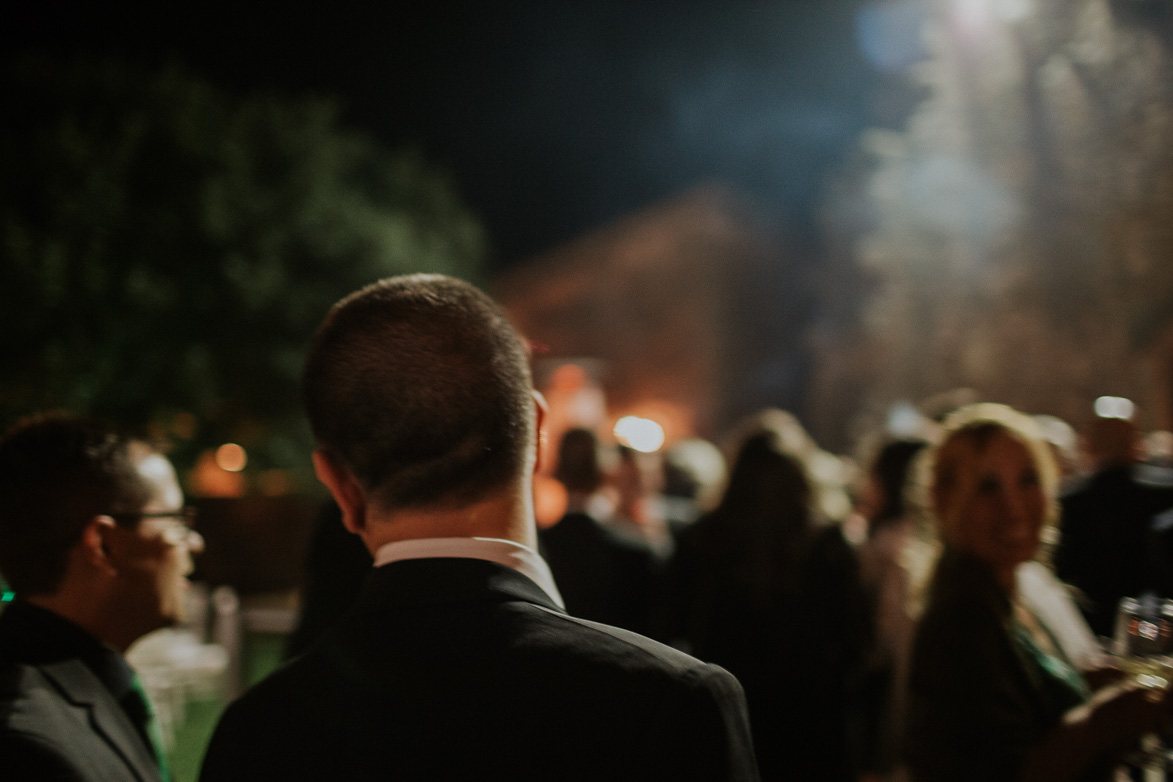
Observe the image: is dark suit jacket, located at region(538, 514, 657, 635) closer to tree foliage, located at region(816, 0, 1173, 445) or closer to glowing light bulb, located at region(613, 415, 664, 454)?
tree foliage, located at region(816, 0, 1173, 445)

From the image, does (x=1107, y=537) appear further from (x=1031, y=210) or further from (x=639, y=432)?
(x=639, y=432)

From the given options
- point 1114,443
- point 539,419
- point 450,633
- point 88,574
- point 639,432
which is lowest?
point 639,432

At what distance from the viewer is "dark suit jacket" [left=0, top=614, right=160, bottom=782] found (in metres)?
1.55

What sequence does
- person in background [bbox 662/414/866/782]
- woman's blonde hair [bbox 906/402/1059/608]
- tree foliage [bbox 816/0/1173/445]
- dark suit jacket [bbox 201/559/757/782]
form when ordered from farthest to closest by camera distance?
tree foliage [bbox 816/0/1173/445]
person in background [bbox 662/414/866/782]
woman's blonde hair [bbox 906/402/1059/608]
dark suit jacket [bbox 201/559/757/782]

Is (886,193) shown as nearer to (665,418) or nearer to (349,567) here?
(665,418)

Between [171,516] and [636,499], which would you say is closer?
[171,516]

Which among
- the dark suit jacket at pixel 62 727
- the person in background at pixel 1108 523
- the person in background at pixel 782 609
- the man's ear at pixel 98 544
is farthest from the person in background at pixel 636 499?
the dark suit jacket at pixel 62 727

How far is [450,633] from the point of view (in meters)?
1.06

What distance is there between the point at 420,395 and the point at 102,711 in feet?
3.95

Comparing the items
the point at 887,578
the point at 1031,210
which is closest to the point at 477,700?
the point at 887,578

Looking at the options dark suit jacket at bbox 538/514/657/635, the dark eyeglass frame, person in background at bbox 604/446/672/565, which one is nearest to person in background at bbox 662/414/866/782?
dark suit jacket at bbox 538/514/657/635

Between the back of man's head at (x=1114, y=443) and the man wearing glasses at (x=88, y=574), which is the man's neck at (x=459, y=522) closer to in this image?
the man wearing glasses at (x=88, y=574)

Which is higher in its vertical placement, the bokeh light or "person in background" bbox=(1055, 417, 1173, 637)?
the bokeh light

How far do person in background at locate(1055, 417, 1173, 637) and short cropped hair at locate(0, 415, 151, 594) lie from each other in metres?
3.61
